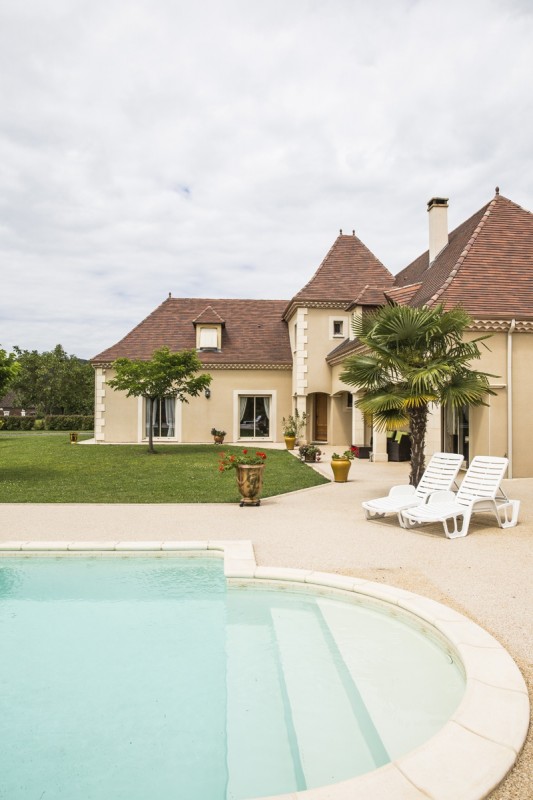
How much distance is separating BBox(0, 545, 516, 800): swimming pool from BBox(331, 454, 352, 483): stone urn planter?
8552mm

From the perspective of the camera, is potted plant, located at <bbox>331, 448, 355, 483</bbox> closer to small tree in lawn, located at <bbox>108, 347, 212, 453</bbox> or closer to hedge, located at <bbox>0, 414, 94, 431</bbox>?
small tree in lawn, located at <bbox>108, 347, 212, 453</bbox>

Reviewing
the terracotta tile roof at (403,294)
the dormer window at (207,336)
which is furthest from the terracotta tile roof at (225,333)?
the terracotta tile roof at (403,294)

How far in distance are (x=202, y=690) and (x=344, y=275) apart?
2556 centimetres

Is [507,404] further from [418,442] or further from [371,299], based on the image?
[371,299]

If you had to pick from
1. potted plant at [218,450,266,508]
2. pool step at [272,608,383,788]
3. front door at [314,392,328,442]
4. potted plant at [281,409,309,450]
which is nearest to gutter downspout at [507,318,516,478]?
potted plant at [218,450,266,508]

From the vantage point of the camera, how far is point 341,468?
15289mm

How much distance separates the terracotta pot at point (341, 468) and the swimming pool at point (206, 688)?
8.55 metres

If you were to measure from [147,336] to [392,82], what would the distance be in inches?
870

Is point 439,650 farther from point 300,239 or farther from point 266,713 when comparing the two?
point 300,239

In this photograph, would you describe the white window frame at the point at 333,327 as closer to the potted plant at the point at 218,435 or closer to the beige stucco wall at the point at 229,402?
the beige stucco wall at the point at 229,402

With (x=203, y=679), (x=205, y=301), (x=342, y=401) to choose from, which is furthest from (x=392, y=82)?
(x=205, y=301)

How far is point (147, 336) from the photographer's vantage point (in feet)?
100

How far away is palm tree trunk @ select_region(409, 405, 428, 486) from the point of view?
39.8ft

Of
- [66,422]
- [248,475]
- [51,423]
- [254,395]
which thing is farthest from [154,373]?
[51,423]
